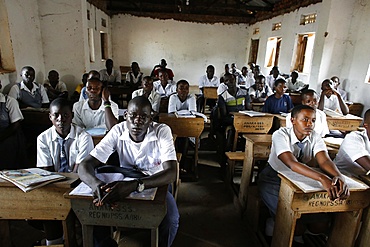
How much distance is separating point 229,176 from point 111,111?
5.22ft

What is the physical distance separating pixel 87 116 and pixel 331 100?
3.71m

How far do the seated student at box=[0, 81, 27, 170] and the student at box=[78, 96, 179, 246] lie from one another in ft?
6.27

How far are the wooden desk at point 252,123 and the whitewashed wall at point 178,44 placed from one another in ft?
26.5

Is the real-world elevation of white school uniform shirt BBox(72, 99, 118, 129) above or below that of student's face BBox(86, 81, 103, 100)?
below

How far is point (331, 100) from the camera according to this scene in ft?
14.0

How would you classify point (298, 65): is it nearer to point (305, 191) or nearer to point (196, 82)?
point (196, 82)

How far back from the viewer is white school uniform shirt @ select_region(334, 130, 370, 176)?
6.42ft

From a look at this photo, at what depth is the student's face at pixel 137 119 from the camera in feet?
5.72

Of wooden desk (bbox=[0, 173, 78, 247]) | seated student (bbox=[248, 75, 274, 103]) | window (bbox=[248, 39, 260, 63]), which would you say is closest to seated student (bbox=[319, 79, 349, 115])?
seated student (bbox=[248, 75, 274, 103])

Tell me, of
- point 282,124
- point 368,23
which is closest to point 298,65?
point 368,23

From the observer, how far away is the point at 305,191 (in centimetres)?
153

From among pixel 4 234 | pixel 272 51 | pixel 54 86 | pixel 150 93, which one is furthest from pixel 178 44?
pixel 4 234

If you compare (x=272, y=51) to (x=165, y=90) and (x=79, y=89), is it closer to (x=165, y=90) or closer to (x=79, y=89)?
(x=165, y=90)

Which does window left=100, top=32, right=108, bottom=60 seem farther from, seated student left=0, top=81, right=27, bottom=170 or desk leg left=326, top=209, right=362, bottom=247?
desk leg left=326, top=209, right=362, bottom=247
